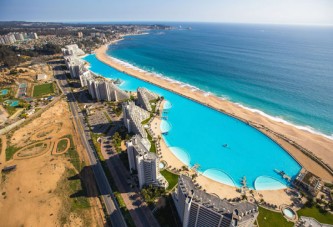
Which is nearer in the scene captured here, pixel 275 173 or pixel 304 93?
pixel 275 173

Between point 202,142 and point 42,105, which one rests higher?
→ point 42,105

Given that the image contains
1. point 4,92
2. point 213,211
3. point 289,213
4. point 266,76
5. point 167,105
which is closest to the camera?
point 213,211

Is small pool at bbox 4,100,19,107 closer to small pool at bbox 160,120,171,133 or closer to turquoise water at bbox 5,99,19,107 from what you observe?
turquoise water at bbox 5,99,19,107

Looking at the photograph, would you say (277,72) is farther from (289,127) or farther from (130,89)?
(130,89)

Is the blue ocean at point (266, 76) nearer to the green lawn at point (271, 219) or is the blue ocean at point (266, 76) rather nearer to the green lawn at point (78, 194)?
the green lawn at point (271, 219)

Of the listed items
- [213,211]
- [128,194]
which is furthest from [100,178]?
[213,211]

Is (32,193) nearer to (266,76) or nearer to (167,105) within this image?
(167,105)

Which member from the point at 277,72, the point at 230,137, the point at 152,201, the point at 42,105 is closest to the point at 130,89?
the point at 42,105

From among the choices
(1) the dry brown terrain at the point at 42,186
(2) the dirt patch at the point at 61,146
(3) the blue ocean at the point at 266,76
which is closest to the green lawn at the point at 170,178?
(1) the dry brown terrain at the point at 42,186
